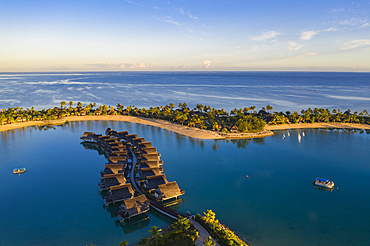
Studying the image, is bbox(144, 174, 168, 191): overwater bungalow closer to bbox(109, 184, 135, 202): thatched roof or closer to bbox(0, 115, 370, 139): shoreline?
bbox(109, 184, 135, 202): thatched roof

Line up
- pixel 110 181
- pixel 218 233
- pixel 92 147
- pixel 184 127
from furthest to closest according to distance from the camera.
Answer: pixel 184 127
pixel 92 147
pixel 110 181
pixel 218 233

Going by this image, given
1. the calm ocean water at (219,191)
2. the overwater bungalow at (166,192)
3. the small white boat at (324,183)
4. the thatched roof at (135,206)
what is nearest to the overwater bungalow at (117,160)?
the calm ocean water at (219,191)

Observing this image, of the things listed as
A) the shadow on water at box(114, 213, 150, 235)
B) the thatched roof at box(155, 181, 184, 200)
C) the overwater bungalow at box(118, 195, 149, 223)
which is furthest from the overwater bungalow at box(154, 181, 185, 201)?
the shadow on water at box(114, 213, 150, 235)

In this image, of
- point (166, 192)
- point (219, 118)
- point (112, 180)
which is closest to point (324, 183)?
point (166, 192)

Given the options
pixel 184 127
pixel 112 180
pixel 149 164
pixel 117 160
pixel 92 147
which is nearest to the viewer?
pixel 112 180

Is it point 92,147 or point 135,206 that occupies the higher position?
point 135,206

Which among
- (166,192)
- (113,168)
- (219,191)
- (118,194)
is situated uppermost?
(113,168)

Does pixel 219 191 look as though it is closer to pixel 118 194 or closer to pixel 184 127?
pixel 118 194

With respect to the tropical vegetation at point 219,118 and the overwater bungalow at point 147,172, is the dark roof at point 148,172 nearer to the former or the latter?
the overwater bungalow at point 147,172
